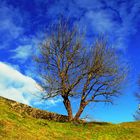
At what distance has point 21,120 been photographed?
31906mm

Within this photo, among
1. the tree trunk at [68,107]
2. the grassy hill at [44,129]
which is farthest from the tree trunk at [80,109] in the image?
the grassy hill at [44,129]

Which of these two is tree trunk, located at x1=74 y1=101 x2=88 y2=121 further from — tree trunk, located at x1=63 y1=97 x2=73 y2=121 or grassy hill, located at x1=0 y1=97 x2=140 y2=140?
grassy hill, located at x1=0 y1=97 x2=140 y2=140

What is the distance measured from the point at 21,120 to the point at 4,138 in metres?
8.14

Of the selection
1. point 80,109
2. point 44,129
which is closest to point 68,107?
point 80,109

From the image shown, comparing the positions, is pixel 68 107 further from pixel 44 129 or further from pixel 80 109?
pixel 44 129

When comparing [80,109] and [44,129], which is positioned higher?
[80,109]

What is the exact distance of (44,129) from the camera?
3181 centimetres

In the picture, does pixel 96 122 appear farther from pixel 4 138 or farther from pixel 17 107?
pixel 4 138

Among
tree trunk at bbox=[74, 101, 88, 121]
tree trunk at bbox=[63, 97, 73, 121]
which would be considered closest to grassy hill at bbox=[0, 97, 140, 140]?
tree trunk at bbox=[63, 97, 73, 121]

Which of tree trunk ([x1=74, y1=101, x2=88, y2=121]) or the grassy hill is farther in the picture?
tree trunk ([x1=74, y1=101, x2=88, y2=121])

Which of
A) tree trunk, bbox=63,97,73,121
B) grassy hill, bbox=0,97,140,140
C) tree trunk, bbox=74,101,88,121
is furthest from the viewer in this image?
tree trunk, bbox=74,101,88,121

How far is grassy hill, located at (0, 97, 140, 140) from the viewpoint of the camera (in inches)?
1065

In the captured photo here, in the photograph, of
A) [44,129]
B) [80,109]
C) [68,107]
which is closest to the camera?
[44,129]

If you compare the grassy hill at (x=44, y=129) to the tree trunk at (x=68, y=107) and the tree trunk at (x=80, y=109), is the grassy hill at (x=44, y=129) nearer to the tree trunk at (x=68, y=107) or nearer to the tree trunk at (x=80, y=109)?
the tree trunk at (x=68, y=107)
